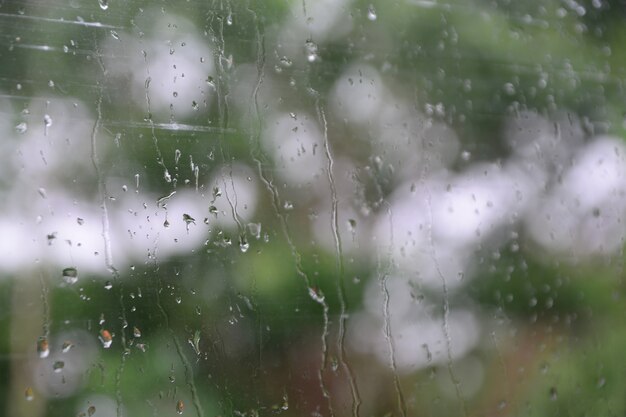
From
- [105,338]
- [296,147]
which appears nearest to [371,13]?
[296,147]

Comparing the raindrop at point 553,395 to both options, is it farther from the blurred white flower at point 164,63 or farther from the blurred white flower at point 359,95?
the blurred white flower at point 164,63

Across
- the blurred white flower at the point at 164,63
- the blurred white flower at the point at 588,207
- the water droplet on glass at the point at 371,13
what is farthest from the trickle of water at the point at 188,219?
→ the blurred white flower at the point at 588,207

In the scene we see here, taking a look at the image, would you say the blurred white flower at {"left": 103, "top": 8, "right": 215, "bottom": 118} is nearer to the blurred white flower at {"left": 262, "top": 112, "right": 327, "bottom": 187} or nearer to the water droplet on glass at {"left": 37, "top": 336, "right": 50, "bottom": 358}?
the blurred white flower at {"left": 262, "top": 112, "right": 327, "bottom": 187}

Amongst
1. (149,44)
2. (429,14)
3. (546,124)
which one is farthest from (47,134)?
(546,124)

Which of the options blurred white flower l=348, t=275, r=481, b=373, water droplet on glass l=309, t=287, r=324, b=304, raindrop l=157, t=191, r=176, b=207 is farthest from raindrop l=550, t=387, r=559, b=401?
raindrop l=157, t=191, r=176, b=207

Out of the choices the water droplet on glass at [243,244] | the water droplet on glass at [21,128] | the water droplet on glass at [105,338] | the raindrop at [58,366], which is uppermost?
the water droplet on glass at [21,128]

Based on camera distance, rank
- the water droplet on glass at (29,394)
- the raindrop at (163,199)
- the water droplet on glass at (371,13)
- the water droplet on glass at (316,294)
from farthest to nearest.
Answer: the water droplet on glass at (371,13)
the water droplet on glass at (316,294)
the raindrop at (163,199)
the water droplet on glass at (29,394)

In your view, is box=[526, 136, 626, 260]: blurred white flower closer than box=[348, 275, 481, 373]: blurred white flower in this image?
No
